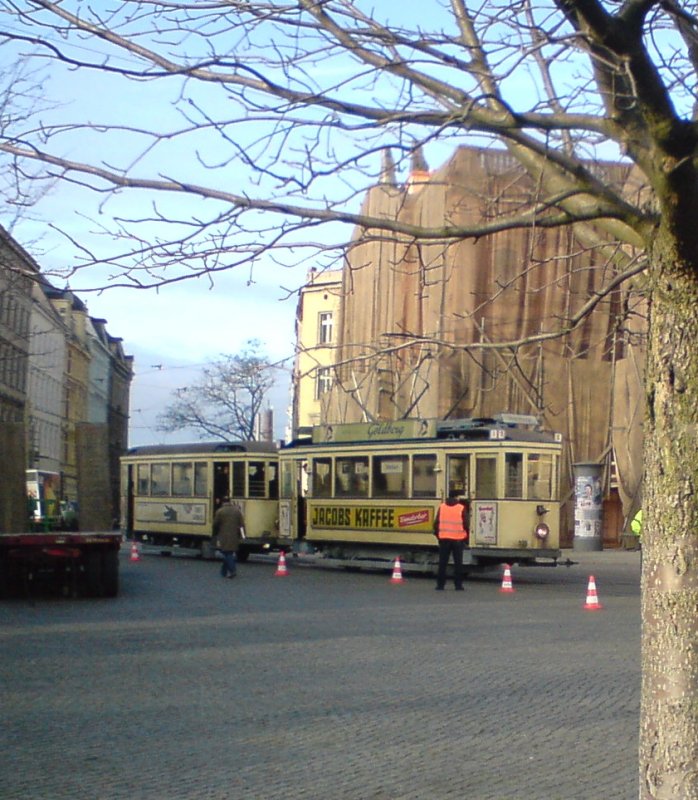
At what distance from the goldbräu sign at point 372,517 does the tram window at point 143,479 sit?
354 inches

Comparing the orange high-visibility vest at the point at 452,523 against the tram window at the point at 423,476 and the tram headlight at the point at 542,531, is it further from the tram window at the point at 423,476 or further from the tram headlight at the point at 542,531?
the tram window at the point at 423,476

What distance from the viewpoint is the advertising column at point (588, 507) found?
4172cm

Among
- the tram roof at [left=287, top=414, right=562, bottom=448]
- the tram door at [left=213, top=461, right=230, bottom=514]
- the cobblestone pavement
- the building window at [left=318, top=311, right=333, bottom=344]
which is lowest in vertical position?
the cobblestone pavement

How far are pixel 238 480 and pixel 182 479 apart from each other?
234 cm

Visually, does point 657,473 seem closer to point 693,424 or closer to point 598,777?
point 693,424

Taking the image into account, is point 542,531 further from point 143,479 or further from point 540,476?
point 143,479

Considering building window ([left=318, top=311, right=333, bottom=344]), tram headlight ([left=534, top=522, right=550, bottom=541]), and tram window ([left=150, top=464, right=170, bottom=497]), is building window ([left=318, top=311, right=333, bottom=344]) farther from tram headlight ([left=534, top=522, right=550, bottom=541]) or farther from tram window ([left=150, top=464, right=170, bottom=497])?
tram headlight ([left=534, top=522, right=550, bottom=541])

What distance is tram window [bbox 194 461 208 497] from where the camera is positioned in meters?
38.1

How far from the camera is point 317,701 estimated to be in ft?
36.1

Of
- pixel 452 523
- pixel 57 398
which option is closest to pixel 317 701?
pixel 452 523

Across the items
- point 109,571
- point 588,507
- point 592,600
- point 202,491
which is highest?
point 202,491

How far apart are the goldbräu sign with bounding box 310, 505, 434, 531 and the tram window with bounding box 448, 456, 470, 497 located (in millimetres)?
787

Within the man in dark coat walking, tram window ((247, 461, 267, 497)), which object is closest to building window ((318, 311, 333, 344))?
tram window ((247, 461, 267, 497))

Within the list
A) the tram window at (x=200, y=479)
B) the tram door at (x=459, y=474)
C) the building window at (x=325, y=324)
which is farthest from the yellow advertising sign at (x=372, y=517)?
the building window at (x=325, y=324)
